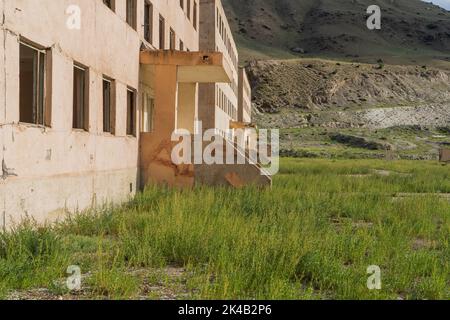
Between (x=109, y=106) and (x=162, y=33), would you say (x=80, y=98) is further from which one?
(x=162, y=33)

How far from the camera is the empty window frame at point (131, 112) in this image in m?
17.2

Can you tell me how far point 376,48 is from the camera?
161125mm

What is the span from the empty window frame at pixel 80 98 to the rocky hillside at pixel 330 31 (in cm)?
13379

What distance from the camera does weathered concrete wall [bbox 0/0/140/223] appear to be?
883 centimetres

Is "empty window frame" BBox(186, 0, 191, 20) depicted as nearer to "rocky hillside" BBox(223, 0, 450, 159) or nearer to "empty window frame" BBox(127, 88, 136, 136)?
"empty window frame" BBox(127, 88, 136, 136)

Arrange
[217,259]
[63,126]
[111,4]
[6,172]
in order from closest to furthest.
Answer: [217,259] → [6,172] → [63,126] → [111,4]

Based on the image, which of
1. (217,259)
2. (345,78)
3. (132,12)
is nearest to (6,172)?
(217,259)

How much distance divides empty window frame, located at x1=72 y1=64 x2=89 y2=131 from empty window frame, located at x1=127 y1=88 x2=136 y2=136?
14.1 ft

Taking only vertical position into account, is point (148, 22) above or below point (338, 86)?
below

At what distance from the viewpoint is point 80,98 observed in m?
12.6

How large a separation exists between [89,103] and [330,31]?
164 m

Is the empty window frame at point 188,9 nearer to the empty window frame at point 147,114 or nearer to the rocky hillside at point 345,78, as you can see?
the empty window frame at point 147,114
